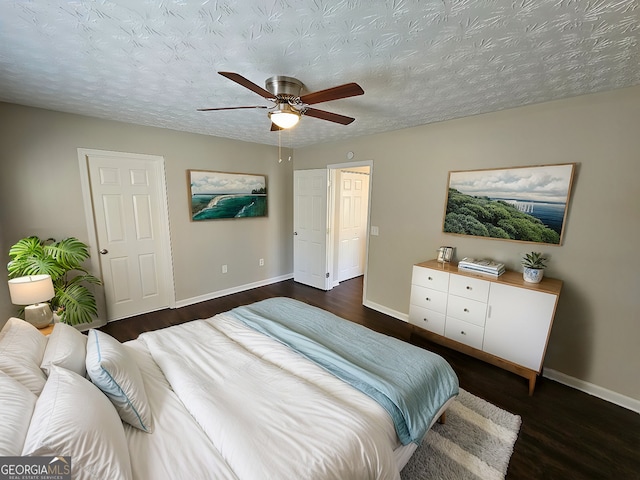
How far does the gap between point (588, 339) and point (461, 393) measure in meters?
1.17

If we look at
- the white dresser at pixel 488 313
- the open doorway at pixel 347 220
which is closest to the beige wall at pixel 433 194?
the white dresser at pixel 488 313

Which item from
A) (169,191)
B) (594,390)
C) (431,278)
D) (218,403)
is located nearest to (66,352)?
(218,403)

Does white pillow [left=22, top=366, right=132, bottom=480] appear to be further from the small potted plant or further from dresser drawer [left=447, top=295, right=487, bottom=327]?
the small potted plant

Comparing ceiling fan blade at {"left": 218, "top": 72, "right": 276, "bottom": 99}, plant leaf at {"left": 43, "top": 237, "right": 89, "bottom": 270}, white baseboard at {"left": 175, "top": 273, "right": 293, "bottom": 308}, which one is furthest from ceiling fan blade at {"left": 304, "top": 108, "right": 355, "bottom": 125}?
white baseboard at {"left": 175, "top": 273, "right": 293, "bottom": 308}

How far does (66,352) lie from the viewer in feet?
4.14

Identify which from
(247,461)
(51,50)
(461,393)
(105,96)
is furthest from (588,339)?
(105,96)

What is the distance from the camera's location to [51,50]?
154 centimetres

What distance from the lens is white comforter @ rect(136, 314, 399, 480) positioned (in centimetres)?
98

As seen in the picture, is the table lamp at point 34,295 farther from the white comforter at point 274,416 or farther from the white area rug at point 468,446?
the white area rug at point 468,446

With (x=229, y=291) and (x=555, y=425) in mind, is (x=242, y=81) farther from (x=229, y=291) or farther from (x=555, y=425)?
(x=229, y=291)

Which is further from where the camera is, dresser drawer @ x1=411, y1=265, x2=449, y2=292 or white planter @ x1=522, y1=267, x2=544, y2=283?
dresser drawer @ x1=411, y1=265, x2=449, y2=292

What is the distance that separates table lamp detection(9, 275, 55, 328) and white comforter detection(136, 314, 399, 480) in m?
1.16

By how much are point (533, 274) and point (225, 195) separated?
3.73m

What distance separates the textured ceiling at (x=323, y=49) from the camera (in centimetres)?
119
